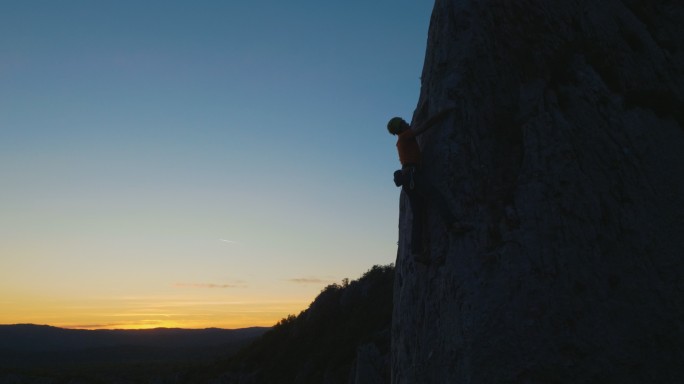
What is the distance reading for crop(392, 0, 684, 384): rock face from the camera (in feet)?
28.5

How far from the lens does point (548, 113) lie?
10.2m

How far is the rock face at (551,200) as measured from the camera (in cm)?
868

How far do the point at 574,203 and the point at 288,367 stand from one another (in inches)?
957

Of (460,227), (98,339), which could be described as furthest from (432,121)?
(98,339)

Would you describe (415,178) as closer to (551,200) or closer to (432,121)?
(432,121)

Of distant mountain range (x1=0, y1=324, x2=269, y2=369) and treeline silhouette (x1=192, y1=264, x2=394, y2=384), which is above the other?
treeline silhouette (x1=192, y1=264, x2=394, y2=384)

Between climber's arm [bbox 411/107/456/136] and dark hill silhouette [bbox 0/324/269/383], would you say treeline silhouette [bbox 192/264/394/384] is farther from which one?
dark hill silhouette [bbox 0/324/269/383]

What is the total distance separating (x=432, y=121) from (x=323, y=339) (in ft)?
72.4

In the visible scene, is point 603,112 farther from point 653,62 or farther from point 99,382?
point 99,382

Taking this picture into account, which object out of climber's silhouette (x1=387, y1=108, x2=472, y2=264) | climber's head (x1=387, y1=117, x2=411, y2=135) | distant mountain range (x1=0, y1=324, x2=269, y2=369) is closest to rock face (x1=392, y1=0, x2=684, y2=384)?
climber's silhouette (x1=387, y1=108, x2=472, y2=264)

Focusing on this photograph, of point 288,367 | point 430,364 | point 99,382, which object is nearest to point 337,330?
point 288,367

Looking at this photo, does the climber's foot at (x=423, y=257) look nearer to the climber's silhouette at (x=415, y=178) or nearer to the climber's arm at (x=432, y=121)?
the climber's silhouette at (x=415, y=178)

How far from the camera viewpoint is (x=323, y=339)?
30.3m

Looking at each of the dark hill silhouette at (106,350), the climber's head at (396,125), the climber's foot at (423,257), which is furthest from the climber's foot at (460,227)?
the dark hill silhouette at (106,350)
